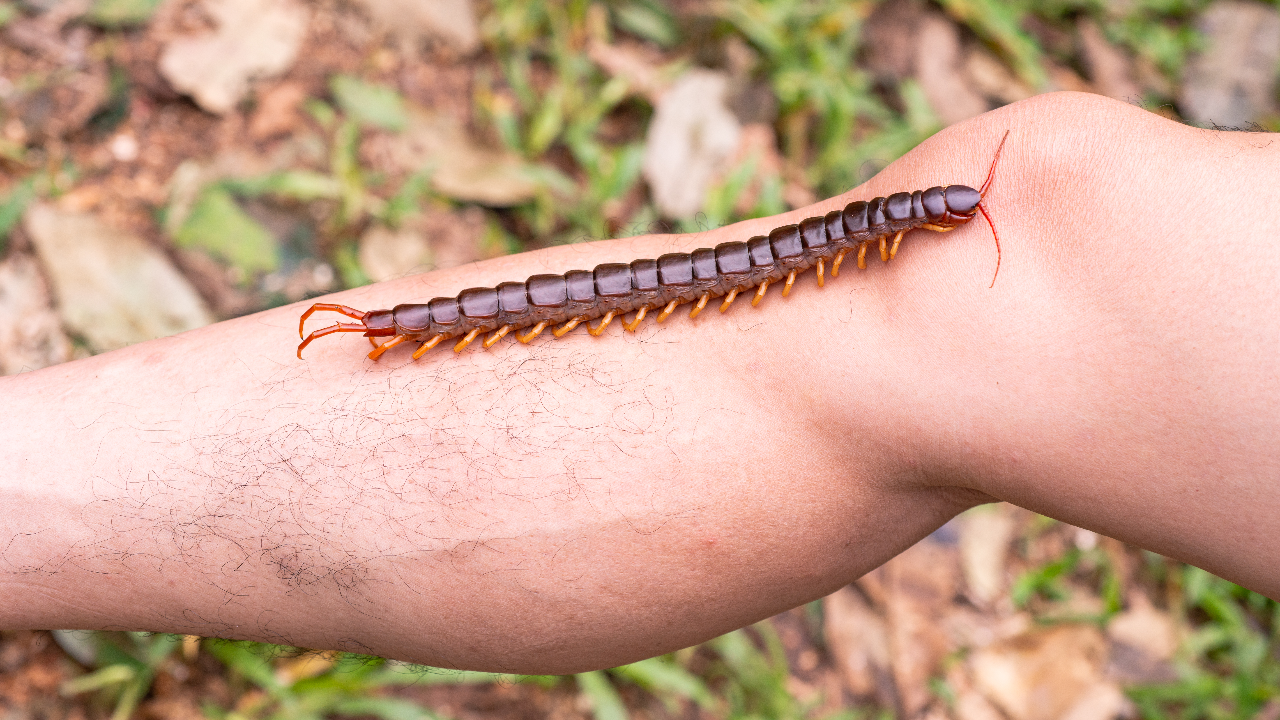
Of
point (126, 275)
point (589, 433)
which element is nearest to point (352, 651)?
point (589, 433)

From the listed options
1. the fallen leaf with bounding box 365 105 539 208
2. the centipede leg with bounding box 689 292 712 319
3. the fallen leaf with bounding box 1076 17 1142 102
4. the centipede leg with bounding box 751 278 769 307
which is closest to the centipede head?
the centipede leg with bounding box 689 292 712 319

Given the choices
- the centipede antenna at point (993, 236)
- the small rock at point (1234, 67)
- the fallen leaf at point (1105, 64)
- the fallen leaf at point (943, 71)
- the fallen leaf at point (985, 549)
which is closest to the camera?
the centipede antenna at point (993, 236)

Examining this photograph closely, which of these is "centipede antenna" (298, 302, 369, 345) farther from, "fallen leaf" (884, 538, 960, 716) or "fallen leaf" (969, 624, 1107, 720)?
"fallen leaf" (969, 624, 1107, 720)

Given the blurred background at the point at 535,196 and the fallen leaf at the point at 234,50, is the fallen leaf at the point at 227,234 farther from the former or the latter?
the fallen leaf at the point at 234,50

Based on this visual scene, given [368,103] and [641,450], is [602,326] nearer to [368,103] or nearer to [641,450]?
[641,450]

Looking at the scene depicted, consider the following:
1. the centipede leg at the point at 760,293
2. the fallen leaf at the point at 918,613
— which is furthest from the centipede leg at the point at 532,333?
the fallen leaf at the point at 918,613

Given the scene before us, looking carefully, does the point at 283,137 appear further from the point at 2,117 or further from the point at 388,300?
the point at 388,300

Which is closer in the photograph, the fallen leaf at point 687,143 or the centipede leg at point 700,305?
the centipede leg at point 700,305
